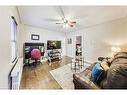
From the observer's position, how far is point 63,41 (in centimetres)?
1000

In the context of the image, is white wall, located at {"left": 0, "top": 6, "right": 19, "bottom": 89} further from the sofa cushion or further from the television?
the television

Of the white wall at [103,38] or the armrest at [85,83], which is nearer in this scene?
the armrest at [85,83]

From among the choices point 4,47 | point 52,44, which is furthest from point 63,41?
point 4,47

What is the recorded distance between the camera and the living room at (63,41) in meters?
3.42

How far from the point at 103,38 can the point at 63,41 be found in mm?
4753

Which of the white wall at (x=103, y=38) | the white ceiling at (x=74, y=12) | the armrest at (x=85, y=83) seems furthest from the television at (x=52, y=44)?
the armrest at (x=85, y=83)

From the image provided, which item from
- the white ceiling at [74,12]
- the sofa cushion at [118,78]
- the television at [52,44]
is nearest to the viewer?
the sofa cushion at [118,78]

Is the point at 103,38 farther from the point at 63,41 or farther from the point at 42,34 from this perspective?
the point at 63,41

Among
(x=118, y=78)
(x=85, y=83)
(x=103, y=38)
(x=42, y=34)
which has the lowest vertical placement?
(x=85, y=83)

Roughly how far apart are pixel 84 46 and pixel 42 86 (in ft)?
15.4

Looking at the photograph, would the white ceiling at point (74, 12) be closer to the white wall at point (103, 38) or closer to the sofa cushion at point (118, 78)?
the white wall at point (103, 38)

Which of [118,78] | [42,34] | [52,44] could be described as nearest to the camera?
[118,78]

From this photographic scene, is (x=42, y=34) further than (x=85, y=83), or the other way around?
(x=42, y=34)
